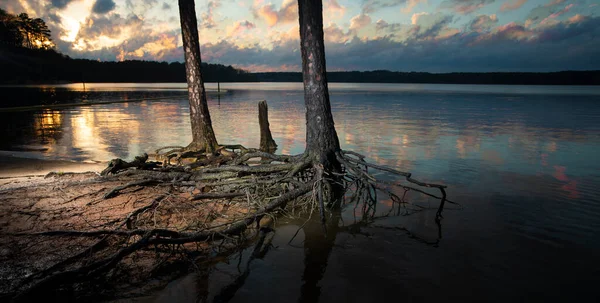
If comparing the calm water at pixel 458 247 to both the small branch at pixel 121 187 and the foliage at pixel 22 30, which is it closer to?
the small branch at pixel 121 187

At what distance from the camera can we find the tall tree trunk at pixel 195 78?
1202cm

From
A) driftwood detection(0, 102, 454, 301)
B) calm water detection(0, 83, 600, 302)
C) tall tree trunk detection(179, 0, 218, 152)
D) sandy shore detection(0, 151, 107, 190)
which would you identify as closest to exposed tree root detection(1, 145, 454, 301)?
driftwood detection(0, 102, 454, 301)

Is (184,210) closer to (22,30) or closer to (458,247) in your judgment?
(458,247)

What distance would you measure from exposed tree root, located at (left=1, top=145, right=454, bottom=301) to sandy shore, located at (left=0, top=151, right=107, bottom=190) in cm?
198

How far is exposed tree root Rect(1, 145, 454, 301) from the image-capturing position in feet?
16.9

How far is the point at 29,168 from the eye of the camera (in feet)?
36.3

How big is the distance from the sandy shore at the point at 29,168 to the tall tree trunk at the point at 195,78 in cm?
319

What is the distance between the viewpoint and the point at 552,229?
7.64m

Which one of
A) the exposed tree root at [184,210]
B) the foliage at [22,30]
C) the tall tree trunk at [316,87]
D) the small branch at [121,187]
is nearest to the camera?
the exposed tree root at [184,210]

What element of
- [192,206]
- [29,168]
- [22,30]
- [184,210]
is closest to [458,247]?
[192,206]

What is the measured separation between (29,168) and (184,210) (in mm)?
6793

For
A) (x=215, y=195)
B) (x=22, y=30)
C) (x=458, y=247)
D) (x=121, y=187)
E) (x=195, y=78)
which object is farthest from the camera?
(x=22, y=30)

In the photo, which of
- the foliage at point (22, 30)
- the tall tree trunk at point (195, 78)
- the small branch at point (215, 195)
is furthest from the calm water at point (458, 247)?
the foliage at point (22, 30)

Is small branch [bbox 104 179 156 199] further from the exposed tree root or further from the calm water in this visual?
the calm water
